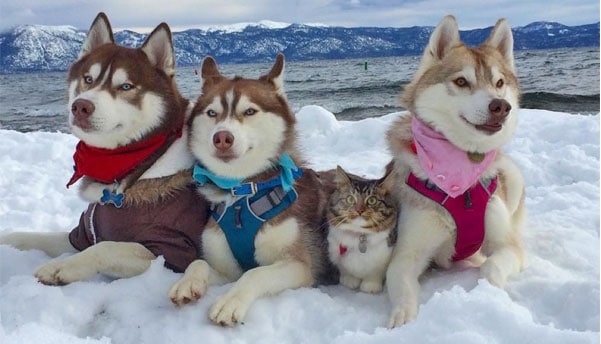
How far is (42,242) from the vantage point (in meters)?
3.87

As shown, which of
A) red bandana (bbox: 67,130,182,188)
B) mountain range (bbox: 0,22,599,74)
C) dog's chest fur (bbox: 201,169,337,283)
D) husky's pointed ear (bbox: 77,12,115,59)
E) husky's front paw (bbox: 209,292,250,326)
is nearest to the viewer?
husky's front paw (bbox: 209,292,250,326)

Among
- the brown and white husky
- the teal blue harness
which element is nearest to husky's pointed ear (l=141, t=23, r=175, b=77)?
the brown and white husky

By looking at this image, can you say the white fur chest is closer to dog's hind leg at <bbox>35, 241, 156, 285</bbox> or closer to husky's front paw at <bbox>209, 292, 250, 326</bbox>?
husky's front paw at <bbox>209, 292, 250, 326</bbox>

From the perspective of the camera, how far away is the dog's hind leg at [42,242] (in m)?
3.85

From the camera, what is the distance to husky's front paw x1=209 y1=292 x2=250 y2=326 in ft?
8.75

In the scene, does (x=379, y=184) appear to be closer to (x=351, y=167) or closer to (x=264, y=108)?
(x=264, y=108)

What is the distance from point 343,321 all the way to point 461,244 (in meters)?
1.01

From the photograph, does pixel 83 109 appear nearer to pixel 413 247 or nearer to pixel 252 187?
pixel 252 187

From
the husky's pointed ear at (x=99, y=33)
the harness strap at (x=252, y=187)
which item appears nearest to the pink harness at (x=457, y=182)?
the harness strap at (x=252, y=187)

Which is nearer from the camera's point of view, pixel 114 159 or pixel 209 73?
pixel 114 159

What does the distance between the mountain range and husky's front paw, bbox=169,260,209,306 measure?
44073 millimetres

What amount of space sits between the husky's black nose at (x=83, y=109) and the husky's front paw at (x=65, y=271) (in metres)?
0.79

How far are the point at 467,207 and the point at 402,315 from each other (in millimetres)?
847

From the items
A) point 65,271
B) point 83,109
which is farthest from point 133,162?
point 65,271
